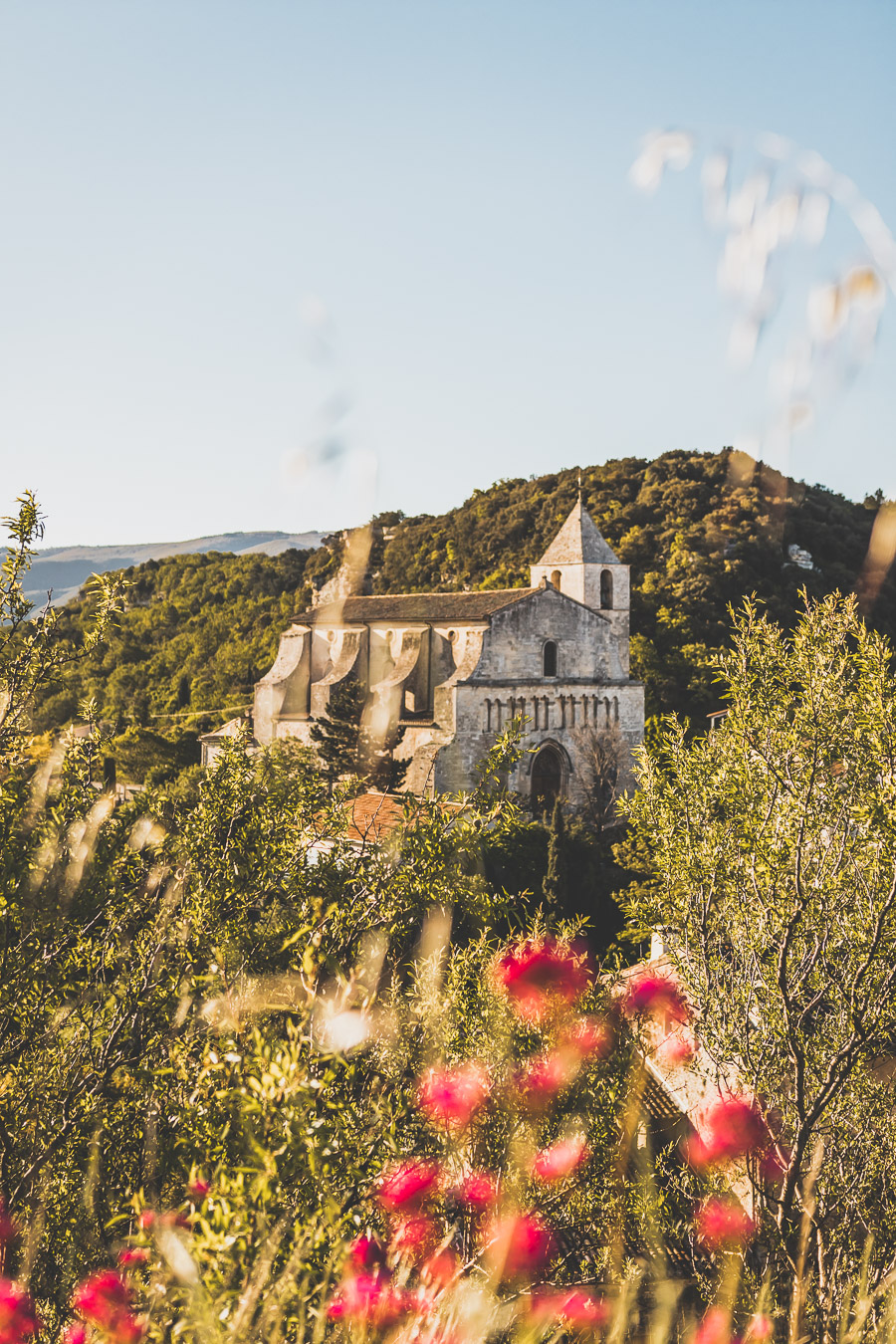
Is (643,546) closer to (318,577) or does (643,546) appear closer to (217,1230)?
(318,577)

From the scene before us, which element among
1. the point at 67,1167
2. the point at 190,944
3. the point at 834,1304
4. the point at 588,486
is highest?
the point at 588,486

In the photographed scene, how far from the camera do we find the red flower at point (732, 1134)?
687 cm

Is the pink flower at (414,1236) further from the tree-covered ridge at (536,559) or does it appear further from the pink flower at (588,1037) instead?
the tree-covered ridge at (536,559)

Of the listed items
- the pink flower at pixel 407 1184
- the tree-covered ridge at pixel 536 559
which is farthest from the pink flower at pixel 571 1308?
the tree-covered ridge at pixel 536 559

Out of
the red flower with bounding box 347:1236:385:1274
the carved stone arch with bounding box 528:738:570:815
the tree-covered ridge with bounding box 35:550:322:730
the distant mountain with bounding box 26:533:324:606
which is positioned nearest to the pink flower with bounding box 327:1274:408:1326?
the red flower with bounding box 347:1236:385:1274

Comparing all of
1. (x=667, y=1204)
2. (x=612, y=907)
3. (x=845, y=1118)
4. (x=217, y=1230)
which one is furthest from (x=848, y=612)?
(x=612, y=907)

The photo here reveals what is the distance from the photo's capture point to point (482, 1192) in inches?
230

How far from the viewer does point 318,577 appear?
197 ft

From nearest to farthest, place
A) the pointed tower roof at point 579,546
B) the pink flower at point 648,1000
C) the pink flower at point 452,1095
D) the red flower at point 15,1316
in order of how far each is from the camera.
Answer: the red flower at point 15,1316 < the pink flower at point 452,1095 < the pink flower at point 648,1000 < the pointed tower roof at point 579,546

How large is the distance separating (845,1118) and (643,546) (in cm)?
4540

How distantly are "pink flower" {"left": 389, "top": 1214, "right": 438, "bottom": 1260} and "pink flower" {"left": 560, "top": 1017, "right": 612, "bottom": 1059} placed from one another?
144 centimetres

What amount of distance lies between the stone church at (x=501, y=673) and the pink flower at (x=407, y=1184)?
77.5 ft

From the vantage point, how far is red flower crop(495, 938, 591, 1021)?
6707 mm

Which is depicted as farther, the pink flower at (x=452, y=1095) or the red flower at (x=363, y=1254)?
the pink flower at (x=452, y=1095)
